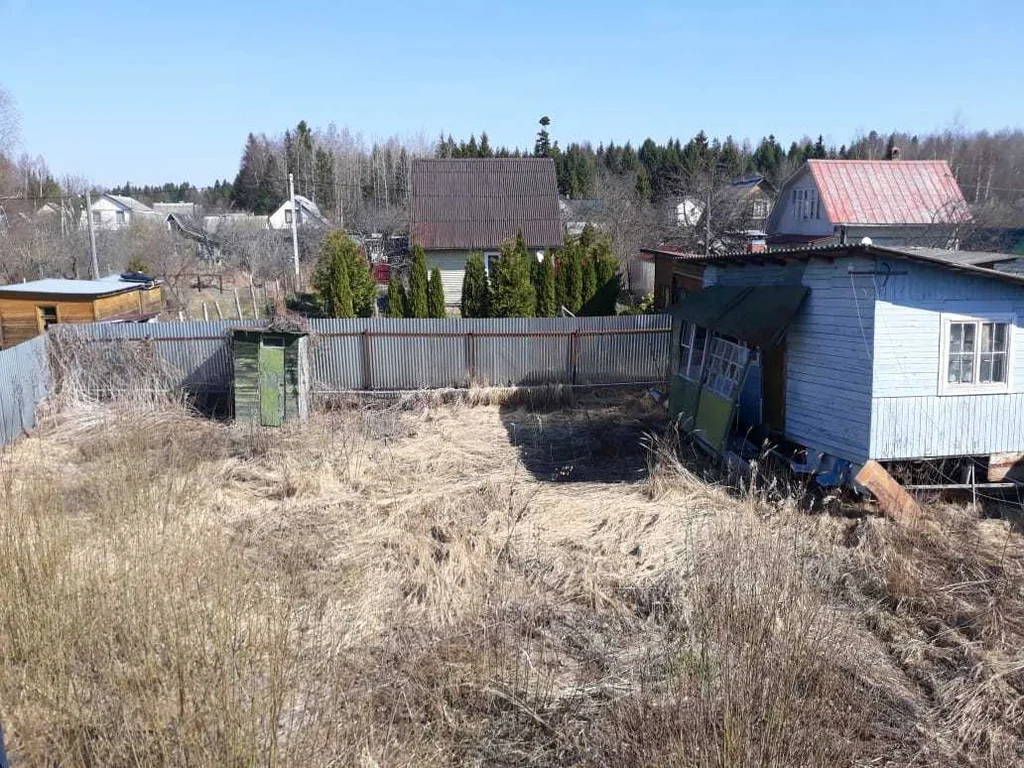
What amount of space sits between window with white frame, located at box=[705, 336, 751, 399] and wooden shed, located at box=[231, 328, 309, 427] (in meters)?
6.68

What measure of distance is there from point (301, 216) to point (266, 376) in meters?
39.3

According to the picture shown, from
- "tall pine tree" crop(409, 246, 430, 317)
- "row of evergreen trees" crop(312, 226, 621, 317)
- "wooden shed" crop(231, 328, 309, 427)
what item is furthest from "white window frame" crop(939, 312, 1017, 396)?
"tall pine tree" crop(409, 246, 430, 317)

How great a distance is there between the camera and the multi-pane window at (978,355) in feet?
29.6

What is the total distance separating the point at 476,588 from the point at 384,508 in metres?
2.60

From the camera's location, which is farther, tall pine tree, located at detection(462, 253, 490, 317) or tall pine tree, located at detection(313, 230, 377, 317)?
tall pine tree, located at detection(462, 253, 490, 317)

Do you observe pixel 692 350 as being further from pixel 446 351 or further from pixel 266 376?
pixel 266 376

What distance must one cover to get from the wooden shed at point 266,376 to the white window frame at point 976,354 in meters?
9.43

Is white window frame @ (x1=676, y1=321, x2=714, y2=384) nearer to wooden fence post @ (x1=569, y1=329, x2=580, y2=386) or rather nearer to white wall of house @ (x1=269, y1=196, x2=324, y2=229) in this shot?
wooden fence post @ (x1=569, y1=329, x2=580, y2=386)

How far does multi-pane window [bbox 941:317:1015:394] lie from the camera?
9.03 m

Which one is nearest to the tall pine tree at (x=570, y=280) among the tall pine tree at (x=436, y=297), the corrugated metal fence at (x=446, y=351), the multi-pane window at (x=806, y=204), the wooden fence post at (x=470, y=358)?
the tall pine tree at (x=436, y=297)

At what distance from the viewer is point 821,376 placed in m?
9.64

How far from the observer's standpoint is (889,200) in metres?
26.7

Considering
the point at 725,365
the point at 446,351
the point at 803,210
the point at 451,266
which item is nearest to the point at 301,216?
the point at 451,266

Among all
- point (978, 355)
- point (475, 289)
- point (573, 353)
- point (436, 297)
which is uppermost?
point (475, 289)
